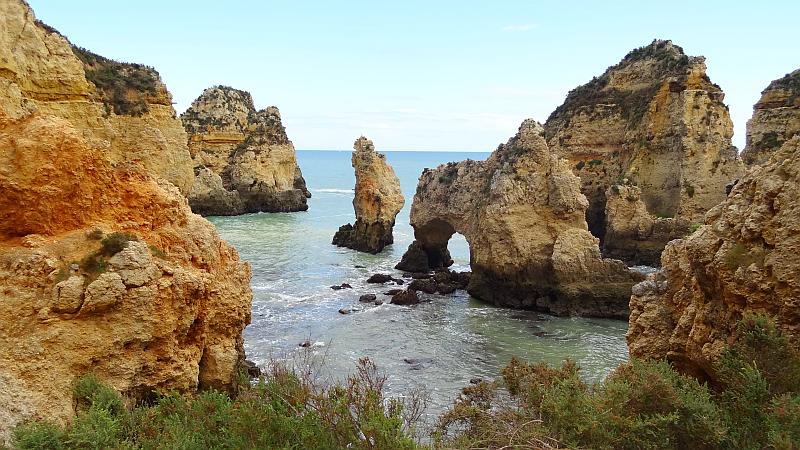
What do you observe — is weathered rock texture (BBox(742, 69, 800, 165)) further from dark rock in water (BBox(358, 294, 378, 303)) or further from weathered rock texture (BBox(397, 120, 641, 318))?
dark rock in water (BBox(358, 294, 378, 303))

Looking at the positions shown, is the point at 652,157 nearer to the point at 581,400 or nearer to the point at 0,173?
the point at 581,400

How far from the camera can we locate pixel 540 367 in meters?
11.8

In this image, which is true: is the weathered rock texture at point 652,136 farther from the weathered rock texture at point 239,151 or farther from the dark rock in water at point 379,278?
the weathered rock texture at point 239,151

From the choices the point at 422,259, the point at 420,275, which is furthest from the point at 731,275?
the point at 422,259

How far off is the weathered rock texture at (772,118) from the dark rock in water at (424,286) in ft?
79.1

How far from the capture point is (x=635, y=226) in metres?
34.8

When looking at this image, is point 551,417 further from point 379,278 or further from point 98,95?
point 379,278

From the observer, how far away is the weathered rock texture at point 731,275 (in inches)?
320

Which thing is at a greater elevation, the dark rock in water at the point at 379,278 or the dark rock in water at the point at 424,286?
the dark rock in water at the point at 424,286

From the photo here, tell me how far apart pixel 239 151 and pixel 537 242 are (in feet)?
156

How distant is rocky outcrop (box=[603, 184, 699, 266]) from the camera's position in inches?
1352

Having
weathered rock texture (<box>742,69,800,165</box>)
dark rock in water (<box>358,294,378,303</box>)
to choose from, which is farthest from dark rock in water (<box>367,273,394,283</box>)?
weathered rock texture (<box>742,69,800,165</box>)

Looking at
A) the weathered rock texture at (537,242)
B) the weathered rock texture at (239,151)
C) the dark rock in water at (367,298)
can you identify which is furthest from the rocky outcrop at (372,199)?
the weathered rock texture at (239,151)

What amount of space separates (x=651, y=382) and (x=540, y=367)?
3.56 metres
